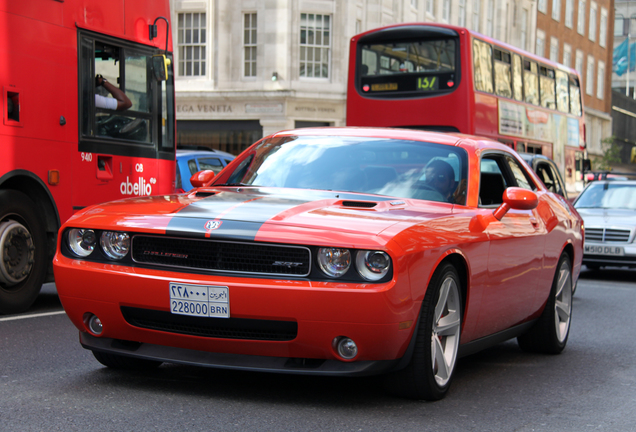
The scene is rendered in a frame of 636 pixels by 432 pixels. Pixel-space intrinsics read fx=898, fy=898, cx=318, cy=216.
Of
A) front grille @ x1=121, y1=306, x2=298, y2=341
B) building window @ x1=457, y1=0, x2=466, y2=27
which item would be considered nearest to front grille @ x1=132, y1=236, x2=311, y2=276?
front grille @ x1=121, y1=306, x2=298, y2=341

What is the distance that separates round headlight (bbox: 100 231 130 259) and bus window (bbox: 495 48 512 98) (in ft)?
44.7

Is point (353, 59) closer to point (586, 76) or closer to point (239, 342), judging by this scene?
point (239, 342)

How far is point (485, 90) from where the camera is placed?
16.8m

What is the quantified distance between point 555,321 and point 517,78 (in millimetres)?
12568

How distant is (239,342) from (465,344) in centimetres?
150

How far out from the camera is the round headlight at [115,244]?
462 centimetres

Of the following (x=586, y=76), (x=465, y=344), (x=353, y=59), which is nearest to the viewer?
(x=465, y=344)

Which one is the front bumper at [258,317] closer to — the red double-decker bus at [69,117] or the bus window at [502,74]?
the red double-decker bus at [69,117]

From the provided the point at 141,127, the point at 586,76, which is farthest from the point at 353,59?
the point at 586,76

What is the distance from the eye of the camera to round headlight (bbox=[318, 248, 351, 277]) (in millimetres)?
4242

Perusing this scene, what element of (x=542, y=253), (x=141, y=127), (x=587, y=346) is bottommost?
(x=587, y=346)

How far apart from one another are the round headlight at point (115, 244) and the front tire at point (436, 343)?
4.98 feet

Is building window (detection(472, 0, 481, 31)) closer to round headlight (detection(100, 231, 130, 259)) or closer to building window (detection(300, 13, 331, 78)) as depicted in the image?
building window (detection(300, 13, 331, 78))

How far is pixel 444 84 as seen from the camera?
1650cm
